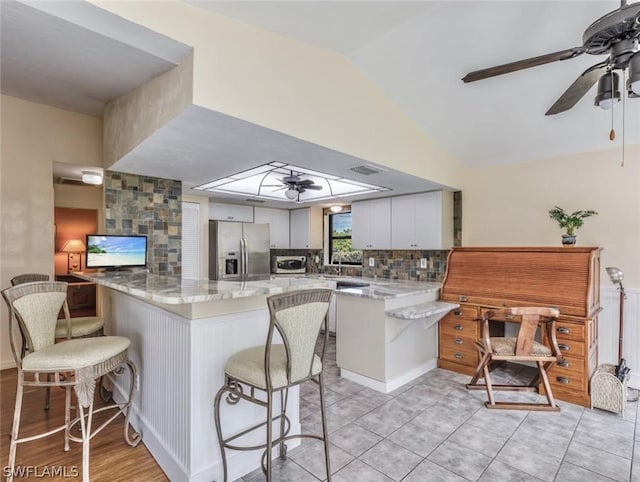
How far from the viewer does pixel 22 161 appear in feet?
11.6

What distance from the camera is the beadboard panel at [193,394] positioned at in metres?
1.77

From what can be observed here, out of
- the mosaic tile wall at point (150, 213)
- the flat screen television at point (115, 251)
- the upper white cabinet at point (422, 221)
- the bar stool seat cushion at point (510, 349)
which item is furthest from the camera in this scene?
the upper white cabinet at point (422, 221)

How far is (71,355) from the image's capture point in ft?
5.62

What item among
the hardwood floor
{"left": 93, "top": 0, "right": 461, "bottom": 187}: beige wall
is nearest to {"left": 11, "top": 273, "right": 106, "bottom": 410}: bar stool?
the hardwood floor

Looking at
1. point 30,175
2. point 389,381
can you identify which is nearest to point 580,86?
point 389,381

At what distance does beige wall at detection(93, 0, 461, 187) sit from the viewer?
5.69 feet

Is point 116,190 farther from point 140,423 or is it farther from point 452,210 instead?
point 452,210

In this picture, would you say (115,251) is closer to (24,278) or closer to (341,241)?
(24,278)

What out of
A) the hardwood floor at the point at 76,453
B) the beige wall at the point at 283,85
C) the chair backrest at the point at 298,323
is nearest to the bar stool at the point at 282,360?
the chair backrest at the point at 298,323

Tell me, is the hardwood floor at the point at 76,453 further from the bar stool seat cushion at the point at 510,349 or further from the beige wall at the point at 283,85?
the bar stool seat cushion at the point at 510,349

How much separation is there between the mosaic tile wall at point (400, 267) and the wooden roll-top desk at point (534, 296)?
64cm

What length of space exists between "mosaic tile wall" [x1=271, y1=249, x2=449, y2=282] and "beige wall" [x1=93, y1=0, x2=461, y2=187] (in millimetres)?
1712

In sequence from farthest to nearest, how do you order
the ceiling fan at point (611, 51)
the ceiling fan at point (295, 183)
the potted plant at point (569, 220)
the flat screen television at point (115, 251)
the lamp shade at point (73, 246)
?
the lamp shade at point (73, 246)
the ceiling fan at point (295, 183)
the potted plant at point (569, 220)
the flat screen television at point (115, 251)
the ceiling fan at point (611, 51)

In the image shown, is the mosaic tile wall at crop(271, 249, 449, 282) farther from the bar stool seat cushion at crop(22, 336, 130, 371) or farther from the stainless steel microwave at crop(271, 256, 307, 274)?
the bar stool seat cushion at crop(22, 336, 130, 371)
